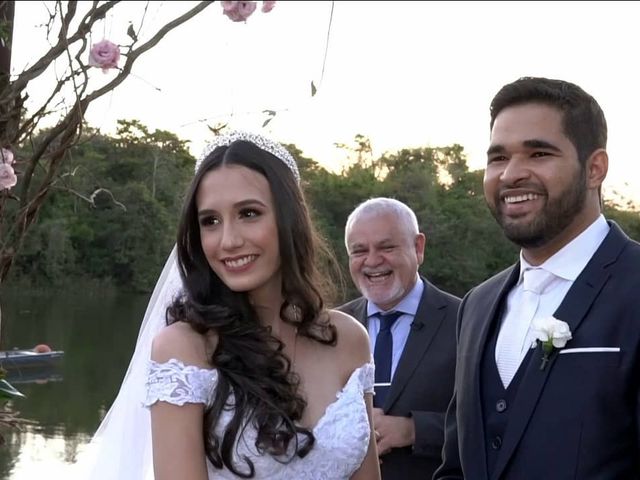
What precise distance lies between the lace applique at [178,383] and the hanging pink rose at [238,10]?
88cm

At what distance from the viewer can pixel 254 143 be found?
98.1 inches

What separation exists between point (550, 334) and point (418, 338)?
1.72 metres

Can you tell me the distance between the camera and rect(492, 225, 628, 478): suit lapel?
2240 millimetres

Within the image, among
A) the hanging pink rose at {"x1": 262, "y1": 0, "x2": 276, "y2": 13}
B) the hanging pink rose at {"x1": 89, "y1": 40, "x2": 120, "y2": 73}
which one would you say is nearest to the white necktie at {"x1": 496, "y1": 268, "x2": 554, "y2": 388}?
the hanging pink rose at {"x1": 262, "y1": 0, "x2": 276, "y2": 13}

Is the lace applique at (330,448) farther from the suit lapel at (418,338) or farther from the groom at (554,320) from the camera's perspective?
the suit lapel at (418,338)

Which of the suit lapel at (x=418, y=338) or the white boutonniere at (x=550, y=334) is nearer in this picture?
the white boutonniere at (x=550, y=334)

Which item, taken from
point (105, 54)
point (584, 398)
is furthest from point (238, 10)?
point (584, 398)

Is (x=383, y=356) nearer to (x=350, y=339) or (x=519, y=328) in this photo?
(x=350, y=339)

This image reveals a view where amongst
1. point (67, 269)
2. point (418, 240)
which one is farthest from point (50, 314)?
point (418, 240)

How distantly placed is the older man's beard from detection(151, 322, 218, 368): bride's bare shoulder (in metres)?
0.82

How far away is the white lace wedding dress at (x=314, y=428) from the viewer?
7.44ft

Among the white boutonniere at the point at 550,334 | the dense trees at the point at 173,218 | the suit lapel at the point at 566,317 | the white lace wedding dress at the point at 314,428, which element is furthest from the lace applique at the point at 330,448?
the dense trees at the point at 173,218

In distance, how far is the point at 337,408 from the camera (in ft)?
8.19

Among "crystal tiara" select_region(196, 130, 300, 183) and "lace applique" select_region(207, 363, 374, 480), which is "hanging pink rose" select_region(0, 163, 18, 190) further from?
"lace applique" select_region(207, 363, 374, 480)
